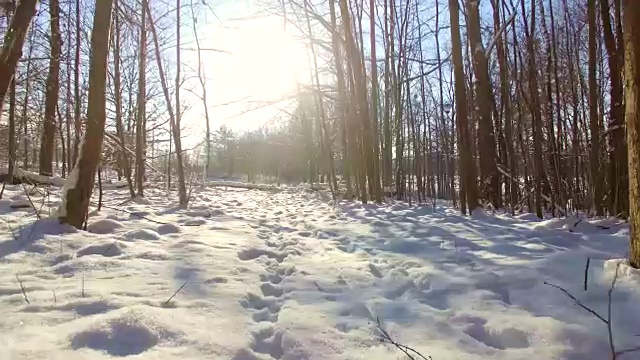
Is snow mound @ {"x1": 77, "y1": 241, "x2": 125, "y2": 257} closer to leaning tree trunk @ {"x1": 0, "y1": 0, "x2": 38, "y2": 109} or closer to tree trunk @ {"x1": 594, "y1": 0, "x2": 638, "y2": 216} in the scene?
leaning tree trunk @ {"x1": 0, "y1": 0, "x2": 38, "y2": 109}

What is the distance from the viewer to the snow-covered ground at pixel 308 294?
2.12 meters

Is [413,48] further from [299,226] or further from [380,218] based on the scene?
[299,226]

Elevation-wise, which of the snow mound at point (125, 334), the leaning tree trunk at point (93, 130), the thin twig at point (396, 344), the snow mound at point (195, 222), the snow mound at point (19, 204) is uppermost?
the leaning tree trunk at point (93, 130)

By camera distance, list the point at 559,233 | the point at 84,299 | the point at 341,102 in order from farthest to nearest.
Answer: the point at 341,102
the point at 559,233
the point at 84,299

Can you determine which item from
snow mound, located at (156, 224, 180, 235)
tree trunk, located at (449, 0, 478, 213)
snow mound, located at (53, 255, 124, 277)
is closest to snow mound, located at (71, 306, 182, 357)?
snow mound, located at (53, 255, 124, 277)

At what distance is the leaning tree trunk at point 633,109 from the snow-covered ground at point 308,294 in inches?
10.2

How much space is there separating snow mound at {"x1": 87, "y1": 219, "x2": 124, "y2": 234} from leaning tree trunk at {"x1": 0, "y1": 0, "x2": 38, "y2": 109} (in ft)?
5.40

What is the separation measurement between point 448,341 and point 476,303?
0.58m

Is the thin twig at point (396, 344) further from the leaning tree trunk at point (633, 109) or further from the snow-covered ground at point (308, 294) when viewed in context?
the leaning tree trunk at point (633, 109)

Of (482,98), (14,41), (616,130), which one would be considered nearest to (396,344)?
(14,41)

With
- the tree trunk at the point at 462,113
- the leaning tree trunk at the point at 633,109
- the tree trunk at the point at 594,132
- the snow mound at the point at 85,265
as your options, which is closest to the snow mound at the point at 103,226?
the snow mound at the point at 85,265

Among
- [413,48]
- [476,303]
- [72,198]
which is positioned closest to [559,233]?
[476,303]

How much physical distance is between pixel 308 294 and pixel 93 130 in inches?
139

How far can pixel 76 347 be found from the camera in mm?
2016
